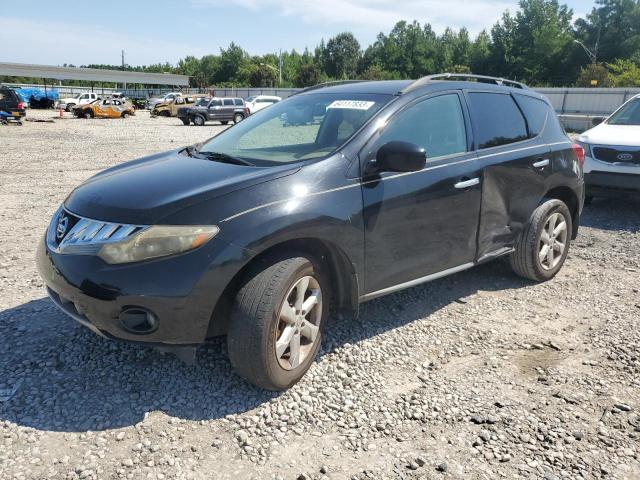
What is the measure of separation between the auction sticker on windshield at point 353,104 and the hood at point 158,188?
33.2 inches

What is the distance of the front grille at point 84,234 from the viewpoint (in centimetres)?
278

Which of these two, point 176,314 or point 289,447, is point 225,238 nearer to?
point 176,314

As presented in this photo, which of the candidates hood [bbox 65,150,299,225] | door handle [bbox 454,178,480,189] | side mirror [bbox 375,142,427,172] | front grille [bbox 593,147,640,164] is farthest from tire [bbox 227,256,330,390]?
front grille [bbox 593,147,640,164]

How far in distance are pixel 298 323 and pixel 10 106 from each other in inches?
1079

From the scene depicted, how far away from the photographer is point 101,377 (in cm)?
317

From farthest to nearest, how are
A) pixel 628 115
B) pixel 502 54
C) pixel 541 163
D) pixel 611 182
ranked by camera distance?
1. pixel 502 54
2. pixel 628 115
3. pixel 611 182
4. pixel 541 163

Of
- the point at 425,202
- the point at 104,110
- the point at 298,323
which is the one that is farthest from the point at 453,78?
the point at 104,110

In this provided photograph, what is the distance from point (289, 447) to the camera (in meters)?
2.67

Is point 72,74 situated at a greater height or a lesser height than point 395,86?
greater

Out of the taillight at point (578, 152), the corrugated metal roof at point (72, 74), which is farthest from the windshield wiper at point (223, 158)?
the corrugated metal roof at point (72, 74)

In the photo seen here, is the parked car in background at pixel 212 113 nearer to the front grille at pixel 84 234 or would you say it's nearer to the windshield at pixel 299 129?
the windshield at pixel 299 129

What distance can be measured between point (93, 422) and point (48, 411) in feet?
0.93

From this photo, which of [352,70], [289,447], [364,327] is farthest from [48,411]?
[352,70]

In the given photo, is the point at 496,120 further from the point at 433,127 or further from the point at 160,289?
the point at 160,289
